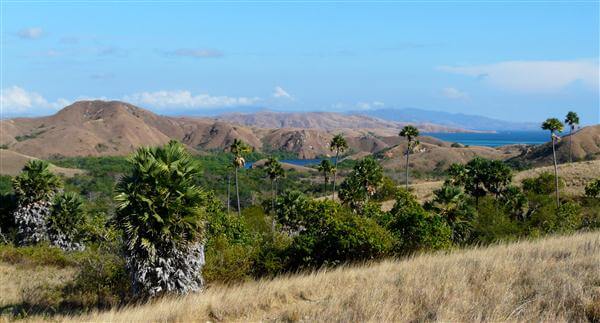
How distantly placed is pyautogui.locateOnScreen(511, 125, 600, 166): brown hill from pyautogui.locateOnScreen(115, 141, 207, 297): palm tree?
142 meters

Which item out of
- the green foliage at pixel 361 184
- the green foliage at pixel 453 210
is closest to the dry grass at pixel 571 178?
the green foliage at pixel 361 184

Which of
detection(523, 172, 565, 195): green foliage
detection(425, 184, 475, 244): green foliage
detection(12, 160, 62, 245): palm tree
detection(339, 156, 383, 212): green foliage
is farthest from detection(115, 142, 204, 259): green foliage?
detection(523, 172, 565, 195): green foliage

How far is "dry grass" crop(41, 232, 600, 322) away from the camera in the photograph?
818 cm

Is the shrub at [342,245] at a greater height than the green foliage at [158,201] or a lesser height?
lesser

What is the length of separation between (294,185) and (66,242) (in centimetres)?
9955

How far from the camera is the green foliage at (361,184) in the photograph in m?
52.7

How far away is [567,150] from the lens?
158625 millimetres

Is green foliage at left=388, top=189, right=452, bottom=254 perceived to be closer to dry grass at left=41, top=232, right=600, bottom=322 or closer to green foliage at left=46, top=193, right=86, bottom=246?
dry grass at left=41, top=232, right=600, bottom=322

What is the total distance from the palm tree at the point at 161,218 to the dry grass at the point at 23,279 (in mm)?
6223

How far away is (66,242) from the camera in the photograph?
43.3 m

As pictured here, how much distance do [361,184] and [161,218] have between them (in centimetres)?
3884

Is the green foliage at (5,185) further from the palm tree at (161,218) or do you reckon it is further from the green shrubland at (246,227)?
the palm tree at (161,218)

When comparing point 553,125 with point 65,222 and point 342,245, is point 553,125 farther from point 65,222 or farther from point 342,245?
point 65,222

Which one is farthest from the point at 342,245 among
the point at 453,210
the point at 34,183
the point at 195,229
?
the point at 34,183
